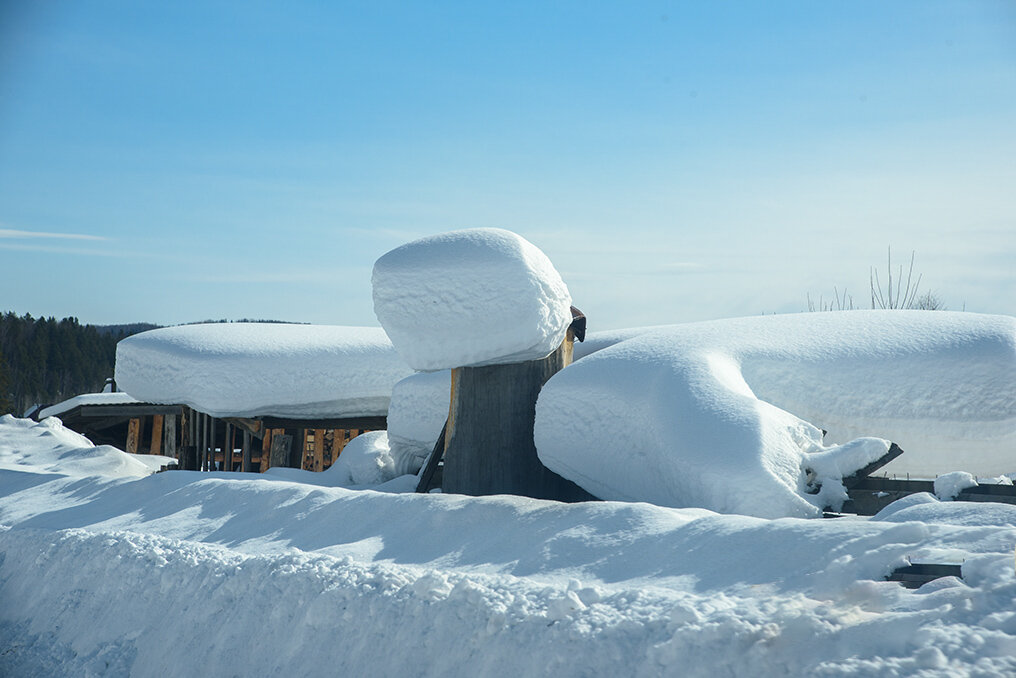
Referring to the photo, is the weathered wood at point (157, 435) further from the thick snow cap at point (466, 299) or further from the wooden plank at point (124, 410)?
the thick snow cap at point (466, 299)

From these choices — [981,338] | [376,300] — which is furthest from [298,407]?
[981,338]

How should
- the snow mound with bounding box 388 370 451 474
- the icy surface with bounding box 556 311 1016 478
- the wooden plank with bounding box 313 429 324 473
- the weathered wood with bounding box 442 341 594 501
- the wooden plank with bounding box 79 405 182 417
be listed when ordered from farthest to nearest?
the wooden plank with bounding box 79 405 182 417, the wooden plank with bounding box 313 429 324 473, the snow mound with bounding box 388 370 451 474, the weathered wood with bounding box 442 341 594 501, the icy surface with bounding box 556 311 1016 478

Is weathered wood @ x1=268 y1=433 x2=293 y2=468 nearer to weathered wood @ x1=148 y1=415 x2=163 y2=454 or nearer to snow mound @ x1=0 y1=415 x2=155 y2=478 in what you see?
snow mound @ x1=0 y1=415 x2=155 y2=478

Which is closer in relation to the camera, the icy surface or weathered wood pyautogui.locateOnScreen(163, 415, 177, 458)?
the icy surface

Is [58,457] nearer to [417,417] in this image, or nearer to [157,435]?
[417,417]

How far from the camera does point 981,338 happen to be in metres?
6.31

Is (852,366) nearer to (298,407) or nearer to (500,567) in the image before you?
(500,567)

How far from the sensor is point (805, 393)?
602 centimetres

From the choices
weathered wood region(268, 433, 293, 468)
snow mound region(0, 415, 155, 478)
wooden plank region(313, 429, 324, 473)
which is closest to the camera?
snow mound region(0, 415, 155, 478)

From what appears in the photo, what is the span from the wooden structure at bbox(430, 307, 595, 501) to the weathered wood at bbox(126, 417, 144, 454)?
1380 cm

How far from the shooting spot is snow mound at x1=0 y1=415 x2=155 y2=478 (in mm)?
9344

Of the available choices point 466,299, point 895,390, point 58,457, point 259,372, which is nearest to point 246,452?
point 259,372

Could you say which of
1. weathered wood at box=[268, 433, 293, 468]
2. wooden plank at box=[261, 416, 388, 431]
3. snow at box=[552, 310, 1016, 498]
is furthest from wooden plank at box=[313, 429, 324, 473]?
snow at box=[552, 310, 1016, 498]

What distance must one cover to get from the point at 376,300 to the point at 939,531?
13.4 feet
